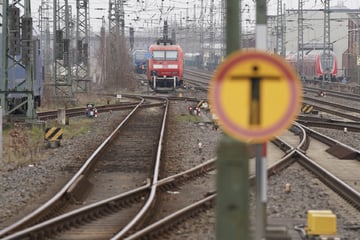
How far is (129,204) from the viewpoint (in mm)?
11156

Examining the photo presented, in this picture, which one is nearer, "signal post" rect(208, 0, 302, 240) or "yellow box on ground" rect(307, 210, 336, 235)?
"signal post" rect(208, 0, 302, 240)

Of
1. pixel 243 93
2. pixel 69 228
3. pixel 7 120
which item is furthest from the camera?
pixel 7 120

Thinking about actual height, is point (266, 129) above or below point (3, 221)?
above

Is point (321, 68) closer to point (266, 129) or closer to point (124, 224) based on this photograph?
point (124, 224)

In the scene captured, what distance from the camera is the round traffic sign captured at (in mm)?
4461

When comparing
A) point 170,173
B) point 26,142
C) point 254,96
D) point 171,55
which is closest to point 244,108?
point 254,96

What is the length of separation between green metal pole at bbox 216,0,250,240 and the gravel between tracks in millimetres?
4182

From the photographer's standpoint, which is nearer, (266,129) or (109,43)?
(266,129)

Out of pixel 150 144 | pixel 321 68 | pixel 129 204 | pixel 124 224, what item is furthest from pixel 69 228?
pixel 321 68

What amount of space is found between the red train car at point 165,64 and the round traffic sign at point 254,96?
45.4m

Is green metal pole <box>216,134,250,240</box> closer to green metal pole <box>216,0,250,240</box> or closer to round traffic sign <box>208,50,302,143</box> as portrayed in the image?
green metal pole <box>216,0,250,240</box>

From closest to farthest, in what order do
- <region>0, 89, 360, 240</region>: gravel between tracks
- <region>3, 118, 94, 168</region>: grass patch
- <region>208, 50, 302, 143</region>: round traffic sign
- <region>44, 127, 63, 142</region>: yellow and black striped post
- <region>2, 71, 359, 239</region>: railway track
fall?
<region>208, 50, 302, 143</region>: round traffic sign < <region>2, 71, 359, 239</region>: railway track < <region>0, 89, 360, 240</region>: gravel between tracks < <region>3, 118, 94, 168</region>: grass patch < <region>44, 127, 63, 142</region>: yellow and black striped post

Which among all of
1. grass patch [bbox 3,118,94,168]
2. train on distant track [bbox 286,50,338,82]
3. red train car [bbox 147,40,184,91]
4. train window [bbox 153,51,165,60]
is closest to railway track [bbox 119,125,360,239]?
grass patch [bbox 3,118,94,168]

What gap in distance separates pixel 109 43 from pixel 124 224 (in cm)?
4494
